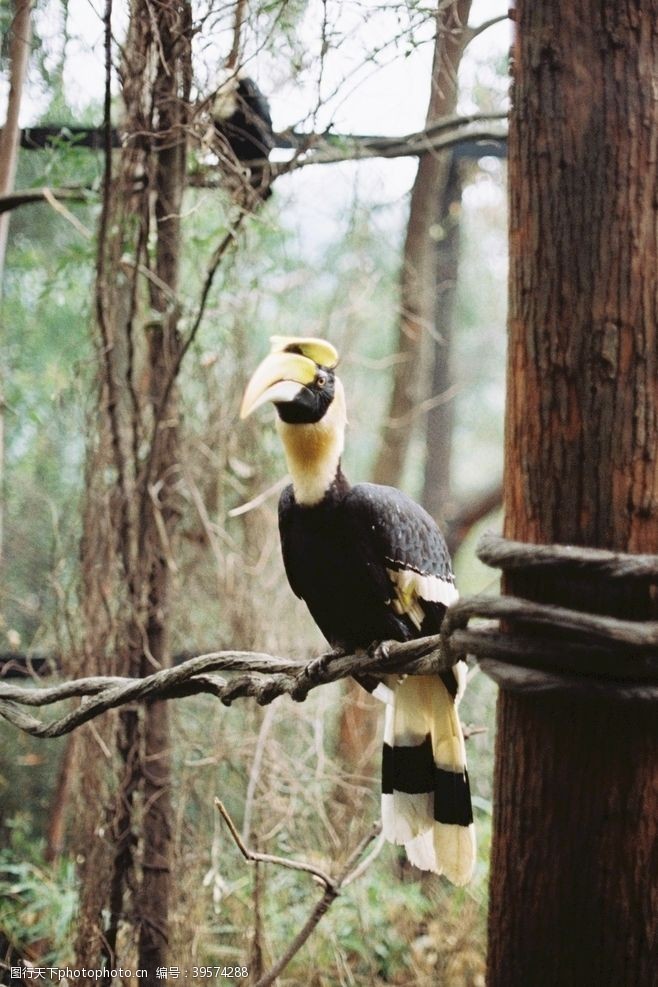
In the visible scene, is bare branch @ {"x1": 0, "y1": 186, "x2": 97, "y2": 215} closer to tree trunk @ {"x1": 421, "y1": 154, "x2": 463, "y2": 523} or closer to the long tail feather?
the long tail feather

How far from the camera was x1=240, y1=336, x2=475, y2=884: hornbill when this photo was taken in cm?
134

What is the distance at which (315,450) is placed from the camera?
1401 mm

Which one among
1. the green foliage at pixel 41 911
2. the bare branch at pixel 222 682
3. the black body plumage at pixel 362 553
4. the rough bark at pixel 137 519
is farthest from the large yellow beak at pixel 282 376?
the green foliage at pixel 41 911

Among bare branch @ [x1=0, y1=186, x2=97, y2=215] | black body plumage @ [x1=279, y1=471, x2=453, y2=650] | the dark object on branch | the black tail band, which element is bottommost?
the black tail band

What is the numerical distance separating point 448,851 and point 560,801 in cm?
67

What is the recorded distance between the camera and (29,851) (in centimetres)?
276

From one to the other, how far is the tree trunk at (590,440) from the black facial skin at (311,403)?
2.11 ft

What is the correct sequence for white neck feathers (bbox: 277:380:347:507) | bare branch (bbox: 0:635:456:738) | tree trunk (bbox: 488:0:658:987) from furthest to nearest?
white neck feathers (bbox: 277:380:347:507) < bare branch (bbox: 0:635:456:738) < tree trunk (bbox: 488:0:658:987)

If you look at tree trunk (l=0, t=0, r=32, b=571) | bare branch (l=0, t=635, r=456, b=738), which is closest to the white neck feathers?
bare branch (l=0, t=635, r=456, b=738)

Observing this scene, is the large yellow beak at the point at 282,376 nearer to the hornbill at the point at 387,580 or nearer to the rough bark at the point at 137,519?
the hornbill at the point at 387,580

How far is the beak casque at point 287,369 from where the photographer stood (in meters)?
1.25

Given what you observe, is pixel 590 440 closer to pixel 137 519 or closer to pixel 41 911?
pixel 137 519

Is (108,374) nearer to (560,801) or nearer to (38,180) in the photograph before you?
(38,180)

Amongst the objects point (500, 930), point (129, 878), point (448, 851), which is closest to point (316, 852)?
point (129, 878)
